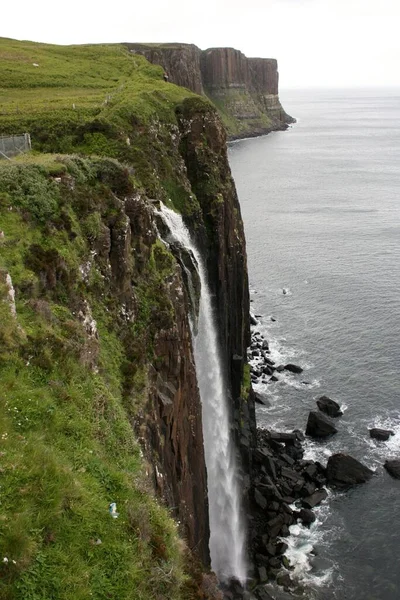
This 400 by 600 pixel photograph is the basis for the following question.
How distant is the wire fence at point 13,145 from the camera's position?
29556mm

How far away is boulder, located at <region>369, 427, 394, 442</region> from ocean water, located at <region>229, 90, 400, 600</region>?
21.2 inches

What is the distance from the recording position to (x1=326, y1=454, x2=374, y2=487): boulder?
45906 mm

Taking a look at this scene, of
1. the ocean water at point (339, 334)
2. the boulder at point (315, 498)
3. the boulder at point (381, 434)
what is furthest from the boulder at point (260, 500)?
the boulder at point (381, 434)

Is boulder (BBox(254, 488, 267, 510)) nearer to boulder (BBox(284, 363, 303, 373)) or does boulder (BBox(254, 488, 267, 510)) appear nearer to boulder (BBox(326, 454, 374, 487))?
boulder (BBox(326, 454, 374, 487))

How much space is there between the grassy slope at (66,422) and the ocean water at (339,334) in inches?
1026

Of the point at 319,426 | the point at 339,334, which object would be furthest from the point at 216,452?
the point at 339,334

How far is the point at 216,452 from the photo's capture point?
36.8m

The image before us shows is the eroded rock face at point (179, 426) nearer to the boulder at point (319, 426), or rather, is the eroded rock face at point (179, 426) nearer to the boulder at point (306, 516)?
the boulder at point (306, 516)

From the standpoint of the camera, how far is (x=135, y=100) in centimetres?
4381

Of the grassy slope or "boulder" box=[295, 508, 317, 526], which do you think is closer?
the grassy slope

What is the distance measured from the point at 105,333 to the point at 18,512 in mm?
10661

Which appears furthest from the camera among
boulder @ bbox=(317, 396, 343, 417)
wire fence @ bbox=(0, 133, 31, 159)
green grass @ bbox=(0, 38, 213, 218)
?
boulder @ bbox=(317, 396, 343, 417)

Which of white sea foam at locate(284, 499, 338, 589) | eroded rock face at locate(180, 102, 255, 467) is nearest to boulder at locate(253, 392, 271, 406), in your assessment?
eroded rock face at locate(180, 102, 255, 467)

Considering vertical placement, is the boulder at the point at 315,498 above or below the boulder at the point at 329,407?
below
